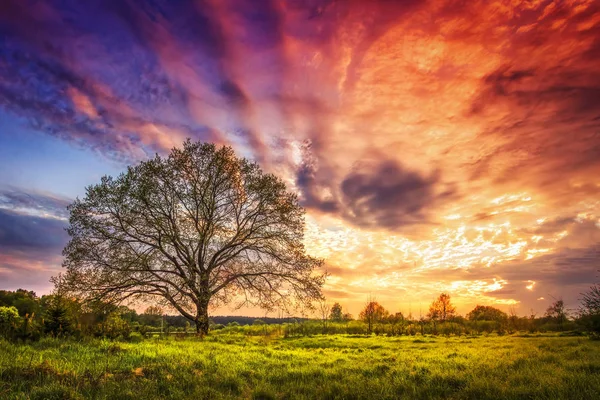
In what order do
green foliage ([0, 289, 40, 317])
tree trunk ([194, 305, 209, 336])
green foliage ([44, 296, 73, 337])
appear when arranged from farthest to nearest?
green foliage ([0, 289, 40, 317]) → tree trunk ([194, 305, 209, 336]) → green foliage ([44, 296, 73, 337])

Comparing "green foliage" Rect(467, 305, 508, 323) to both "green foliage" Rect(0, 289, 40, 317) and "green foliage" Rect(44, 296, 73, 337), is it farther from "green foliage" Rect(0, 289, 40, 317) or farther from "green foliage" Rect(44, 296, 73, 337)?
"green foliage" Rect(0, 289, 40, 317)

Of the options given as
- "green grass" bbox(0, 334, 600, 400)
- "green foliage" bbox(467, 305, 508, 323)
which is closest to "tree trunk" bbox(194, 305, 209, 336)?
"green grass" bbox(0, 334, 600, 400)

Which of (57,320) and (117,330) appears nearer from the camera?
(57,320)

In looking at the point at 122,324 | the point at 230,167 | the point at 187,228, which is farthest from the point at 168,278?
the point at 230,167

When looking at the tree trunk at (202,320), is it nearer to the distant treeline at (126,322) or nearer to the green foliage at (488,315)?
the distant treeline at (126,322)

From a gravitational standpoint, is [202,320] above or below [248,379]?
above

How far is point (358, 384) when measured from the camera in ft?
29.5

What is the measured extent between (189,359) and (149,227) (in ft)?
53.5

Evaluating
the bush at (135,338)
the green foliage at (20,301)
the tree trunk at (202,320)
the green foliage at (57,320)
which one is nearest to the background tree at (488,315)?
the tree trunk at (202,320)

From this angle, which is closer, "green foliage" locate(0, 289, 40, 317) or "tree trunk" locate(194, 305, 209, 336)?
"tree trunk" locate(194, 305, 209, 336)

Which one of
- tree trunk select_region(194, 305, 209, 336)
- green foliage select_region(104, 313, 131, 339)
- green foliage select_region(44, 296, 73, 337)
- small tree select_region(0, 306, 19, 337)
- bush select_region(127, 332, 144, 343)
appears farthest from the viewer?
tree trunk select_region(194, 305, 209, 336)

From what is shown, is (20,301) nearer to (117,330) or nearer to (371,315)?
(117,330)

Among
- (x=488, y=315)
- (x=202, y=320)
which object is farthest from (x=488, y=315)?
(x=202, y=320)

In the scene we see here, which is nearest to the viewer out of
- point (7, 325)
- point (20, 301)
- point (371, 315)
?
point (7, 325)
